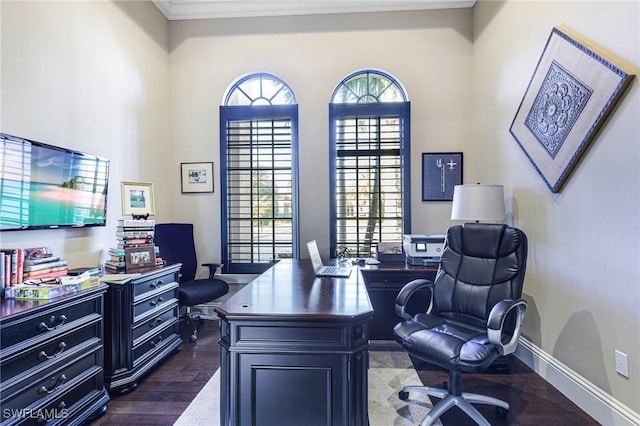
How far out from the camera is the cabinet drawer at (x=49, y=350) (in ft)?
4.84

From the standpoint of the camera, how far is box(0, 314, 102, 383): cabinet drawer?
4.84ft

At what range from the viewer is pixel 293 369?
4.69ft

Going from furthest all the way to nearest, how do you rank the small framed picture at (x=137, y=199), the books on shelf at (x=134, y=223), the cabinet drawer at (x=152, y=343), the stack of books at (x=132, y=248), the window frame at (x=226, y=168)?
the window frame at (x=226, y=168), the small framed picture at (x=137, y=199), the books on shelf at (x=134, y=223), the stack of books at (x=132, y=248), the cabinet drawer at (x=152, y=343)

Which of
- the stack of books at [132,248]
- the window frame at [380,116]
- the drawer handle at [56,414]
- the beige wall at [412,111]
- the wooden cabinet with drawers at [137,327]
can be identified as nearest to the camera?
the drawer handle at [56,414]

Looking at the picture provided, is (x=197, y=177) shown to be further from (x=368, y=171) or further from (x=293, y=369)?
(x=293, y=369)

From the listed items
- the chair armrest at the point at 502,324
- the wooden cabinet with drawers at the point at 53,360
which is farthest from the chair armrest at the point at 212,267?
the chair armrest at the point at 502,324

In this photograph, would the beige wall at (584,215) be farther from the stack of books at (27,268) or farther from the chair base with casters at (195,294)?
the stack of books at (27,268)

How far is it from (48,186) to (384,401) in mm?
2670

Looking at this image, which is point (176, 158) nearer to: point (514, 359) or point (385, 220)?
point (385, 220)

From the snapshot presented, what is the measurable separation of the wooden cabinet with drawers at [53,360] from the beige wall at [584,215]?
3.07 metres

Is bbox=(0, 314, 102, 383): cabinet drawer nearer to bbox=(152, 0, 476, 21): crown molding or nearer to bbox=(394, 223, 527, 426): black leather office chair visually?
bbox=(394, 223, 527, 426): black leather office chair

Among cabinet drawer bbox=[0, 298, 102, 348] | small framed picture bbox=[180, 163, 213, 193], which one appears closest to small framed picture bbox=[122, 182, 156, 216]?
small framed picture bbox=[180, 163, 213, 193]

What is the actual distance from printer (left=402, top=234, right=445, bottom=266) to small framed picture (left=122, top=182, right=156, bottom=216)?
2475mm

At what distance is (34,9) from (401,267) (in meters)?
3.36
